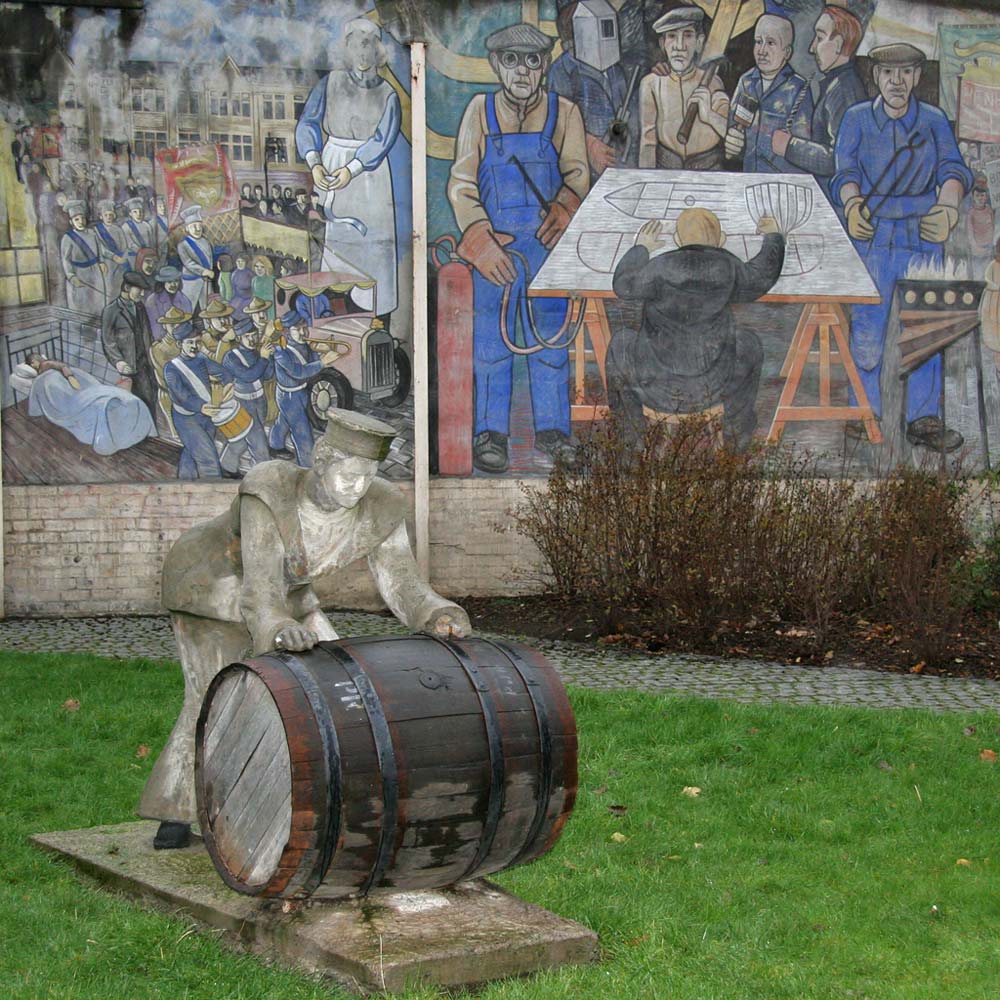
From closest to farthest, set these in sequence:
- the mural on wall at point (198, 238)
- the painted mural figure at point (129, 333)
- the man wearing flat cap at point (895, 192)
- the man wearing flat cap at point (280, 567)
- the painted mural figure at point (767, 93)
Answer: the man wearing flat cap at point (280, 567)
the mural on wall at point (198, 238)
the painted mural figure at point (129, 333)
the painted mural figure at point (767, 93)
the man wearing flat cap at point (895, 192)

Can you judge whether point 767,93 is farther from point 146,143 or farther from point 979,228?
point 146,143

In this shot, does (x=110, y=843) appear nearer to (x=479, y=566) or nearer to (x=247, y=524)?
(x=247, y=524)

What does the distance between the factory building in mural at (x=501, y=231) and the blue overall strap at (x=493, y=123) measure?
2 cm

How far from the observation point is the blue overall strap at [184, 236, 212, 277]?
12984mm

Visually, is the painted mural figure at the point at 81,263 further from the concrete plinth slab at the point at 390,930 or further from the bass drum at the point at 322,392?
the concrete plinth slab at the point at 390,930

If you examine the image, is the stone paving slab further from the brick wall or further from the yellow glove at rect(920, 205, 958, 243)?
the yellow glove at rect(920, 205, 958, 243)

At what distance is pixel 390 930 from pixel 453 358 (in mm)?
8977

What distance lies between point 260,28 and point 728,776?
8621 millimetres

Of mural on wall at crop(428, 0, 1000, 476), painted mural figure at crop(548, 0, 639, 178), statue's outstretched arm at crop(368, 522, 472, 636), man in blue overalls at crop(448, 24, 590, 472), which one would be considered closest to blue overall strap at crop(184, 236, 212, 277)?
mural on wall at crop(428, 0, 1000, 476)

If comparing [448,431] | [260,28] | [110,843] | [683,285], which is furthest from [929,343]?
[110,843]

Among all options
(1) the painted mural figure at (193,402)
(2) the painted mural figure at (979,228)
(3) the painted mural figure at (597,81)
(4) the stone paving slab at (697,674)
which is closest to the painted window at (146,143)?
(1) the painted mural figure at (193,402)

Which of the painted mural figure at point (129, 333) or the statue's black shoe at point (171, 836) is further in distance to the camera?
the painted mural figure at point (129, 333)

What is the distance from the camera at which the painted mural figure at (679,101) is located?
1363 centimetres

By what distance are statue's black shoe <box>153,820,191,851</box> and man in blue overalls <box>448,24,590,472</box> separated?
7858 mm
